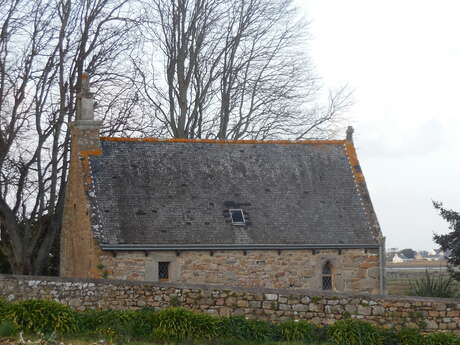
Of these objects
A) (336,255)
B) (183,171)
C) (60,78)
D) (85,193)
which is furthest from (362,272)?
(60,78)

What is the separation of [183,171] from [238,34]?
39.8ft

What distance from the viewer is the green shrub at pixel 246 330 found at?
1572cm

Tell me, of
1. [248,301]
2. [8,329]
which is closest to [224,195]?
[248,301]

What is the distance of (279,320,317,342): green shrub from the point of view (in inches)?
621

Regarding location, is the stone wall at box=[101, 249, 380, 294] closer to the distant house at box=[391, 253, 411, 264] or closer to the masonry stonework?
the masonry stonework

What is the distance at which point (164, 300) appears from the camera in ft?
55.3

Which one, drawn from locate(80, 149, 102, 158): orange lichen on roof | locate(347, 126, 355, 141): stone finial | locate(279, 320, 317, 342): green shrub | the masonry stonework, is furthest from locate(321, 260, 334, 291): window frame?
locate(279, 320, 317, 342): green shrub

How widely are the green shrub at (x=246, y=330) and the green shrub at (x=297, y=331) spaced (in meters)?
0.15

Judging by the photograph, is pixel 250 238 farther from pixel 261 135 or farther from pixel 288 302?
pixel 261 135

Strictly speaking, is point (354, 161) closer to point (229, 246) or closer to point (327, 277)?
point (327, 277)

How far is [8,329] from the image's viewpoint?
14344 mm

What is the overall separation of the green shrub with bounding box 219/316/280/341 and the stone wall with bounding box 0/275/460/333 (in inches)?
17.3

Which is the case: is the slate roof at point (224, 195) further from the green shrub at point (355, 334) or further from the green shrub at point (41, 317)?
the green shrub at point (355, 334)

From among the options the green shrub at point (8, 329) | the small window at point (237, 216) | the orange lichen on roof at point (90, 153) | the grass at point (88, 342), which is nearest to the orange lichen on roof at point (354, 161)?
the small window at point (237, 216)
